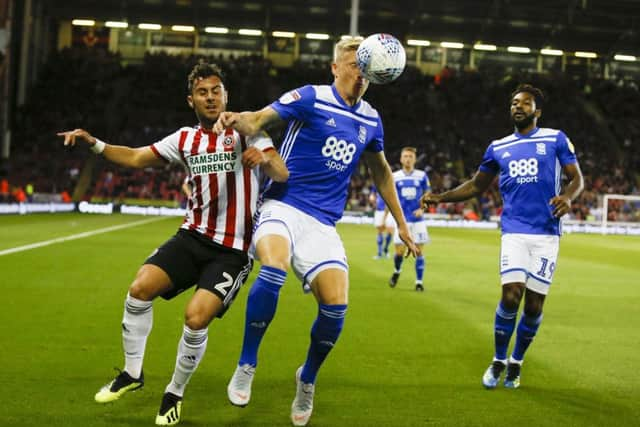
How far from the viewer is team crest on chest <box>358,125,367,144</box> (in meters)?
5.07

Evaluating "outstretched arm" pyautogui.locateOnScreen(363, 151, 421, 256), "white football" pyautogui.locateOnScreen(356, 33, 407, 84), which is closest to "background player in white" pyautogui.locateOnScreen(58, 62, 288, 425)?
"white football" pyautogui.locateOnScreen(356, 33, 407, 84)

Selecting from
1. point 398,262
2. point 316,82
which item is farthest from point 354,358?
point 316,82

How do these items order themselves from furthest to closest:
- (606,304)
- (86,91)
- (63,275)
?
1. (86,91)
2. (63,275)
3. (606,304)

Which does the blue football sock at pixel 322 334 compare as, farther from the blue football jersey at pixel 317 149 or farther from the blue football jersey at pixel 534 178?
the blue football jersey at pixel 534 178

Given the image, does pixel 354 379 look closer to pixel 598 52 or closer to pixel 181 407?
pixel 181 407

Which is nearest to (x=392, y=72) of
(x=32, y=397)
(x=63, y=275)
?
(x=32, y=397)

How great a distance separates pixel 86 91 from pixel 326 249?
4540cm

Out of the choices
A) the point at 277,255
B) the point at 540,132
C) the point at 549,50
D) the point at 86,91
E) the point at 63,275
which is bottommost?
the point at 63,275

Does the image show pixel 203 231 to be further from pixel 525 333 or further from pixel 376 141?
pixel 525 333

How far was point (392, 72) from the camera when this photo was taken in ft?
16.1

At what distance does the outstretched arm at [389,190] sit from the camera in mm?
5555

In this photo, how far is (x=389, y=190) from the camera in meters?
5.67

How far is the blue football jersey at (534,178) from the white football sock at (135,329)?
Result: 10.1ft

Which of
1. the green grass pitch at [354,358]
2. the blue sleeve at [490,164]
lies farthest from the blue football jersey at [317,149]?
the blue sleeve at [490,164]
